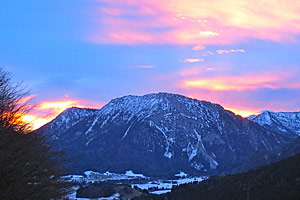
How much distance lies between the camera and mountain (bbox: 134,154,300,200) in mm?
52750

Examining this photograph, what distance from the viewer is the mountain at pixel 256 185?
173ft

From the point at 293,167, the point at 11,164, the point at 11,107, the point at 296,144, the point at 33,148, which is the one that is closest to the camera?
the point at 11,164

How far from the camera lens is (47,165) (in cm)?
2270

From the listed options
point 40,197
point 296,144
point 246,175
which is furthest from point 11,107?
point 296,144

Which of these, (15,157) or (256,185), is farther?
(256,185)

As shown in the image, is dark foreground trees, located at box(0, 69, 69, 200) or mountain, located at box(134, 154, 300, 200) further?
mountain, located at box(134, 154, 300, 200)

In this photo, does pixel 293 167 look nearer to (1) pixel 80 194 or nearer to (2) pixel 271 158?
(1) pixel 80 194

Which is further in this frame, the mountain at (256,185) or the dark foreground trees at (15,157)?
the mountain at (256,185)

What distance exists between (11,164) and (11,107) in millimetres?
5028

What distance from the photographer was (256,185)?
5981 centimetres

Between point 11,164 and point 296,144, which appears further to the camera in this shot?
point 296,144

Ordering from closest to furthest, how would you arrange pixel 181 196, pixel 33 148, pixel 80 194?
1. pixel 33 148
2. pixel 181 196
3. pixel 80 194

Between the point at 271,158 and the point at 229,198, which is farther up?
the point at 271,158

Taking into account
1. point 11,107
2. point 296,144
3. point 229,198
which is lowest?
point 229,198
